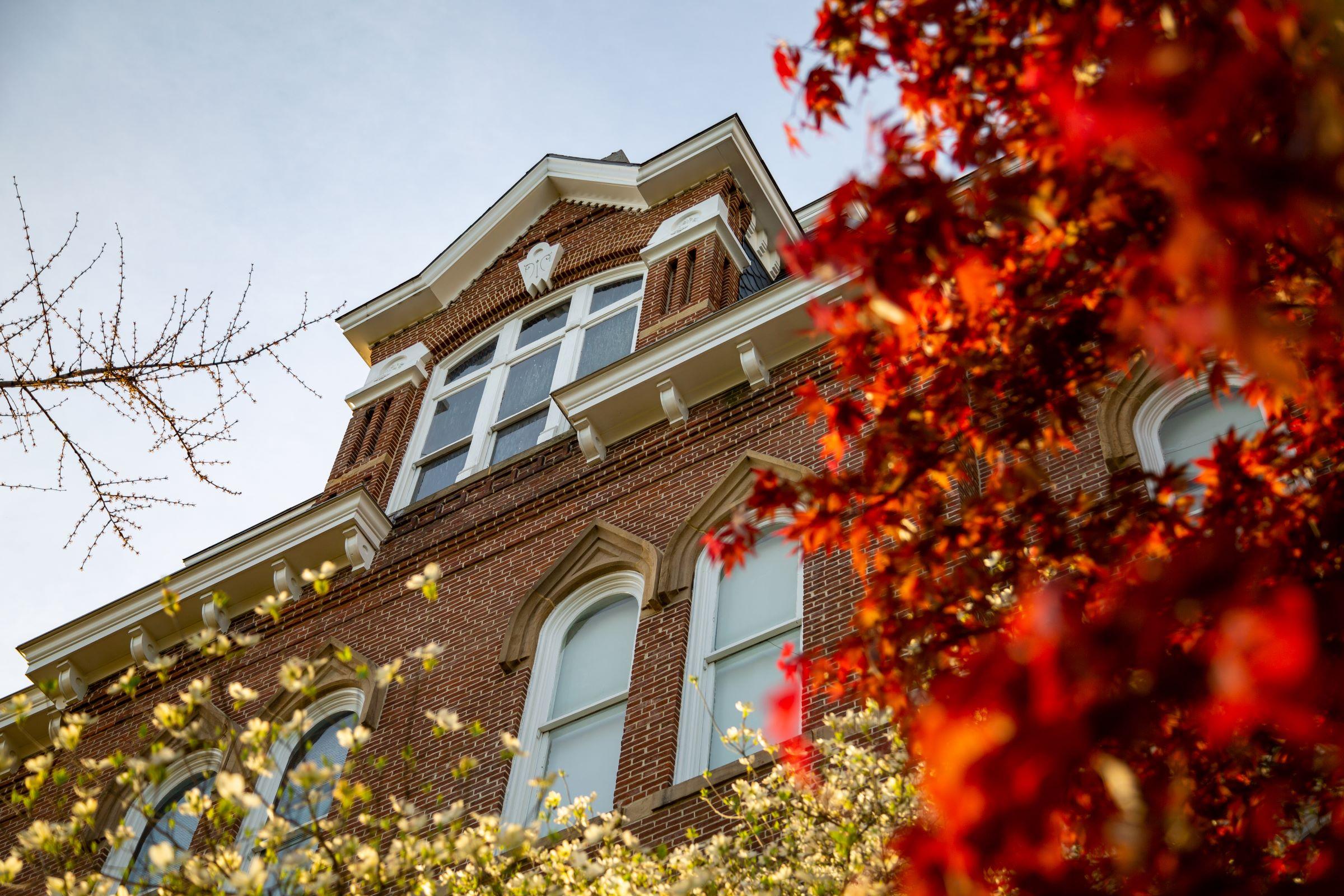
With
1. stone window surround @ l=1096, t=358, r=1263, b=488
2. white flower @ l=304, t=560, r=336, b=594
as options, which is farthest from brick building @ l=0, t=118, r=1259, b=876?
white flower @ l=304, t=560, r=336, b=594

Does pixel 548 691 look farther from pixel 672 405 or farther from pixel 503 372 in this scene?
pixel 503 372

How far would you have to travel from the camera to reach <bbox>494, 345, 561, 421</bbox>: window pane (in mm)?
17047

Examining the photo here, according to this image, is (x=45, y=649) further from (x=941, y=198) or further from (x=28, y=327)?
(x=941, y=198)

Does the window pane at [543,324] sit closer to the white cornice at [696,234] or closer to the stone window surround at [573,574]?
the white cornice at [696,234]

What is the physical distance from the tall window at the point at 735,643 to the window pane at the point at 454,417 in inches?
237

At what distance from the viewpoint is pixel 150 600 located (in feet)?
52.6

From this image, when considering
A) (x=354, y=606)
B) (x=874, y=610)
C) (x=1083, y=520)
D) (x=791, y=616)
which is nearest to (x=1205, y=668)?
(x=874, y=610)

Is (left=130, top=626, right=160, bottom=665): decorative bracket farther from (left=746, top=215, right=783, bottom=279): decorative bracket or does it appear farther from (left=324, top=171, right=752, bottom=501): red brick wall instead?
(left=746, top=215, right=783, bottom=279): decorative bracket

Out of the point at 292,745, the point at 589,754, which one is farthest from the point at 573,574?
the point at 292,745

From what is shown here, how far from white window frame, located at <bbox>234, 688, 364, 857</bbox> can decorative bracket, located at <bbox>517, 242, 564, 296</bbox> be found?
668cm

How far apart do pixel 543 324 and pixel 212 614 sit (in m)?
5.77

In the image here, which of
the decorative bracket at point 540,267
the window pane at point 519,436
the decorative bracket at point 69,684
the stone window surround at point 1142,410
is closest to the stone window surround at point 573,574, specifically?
the window pane at point 519,436

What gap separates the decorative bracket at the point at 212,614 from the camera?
15539mm

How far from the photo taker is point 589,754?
11.5m
